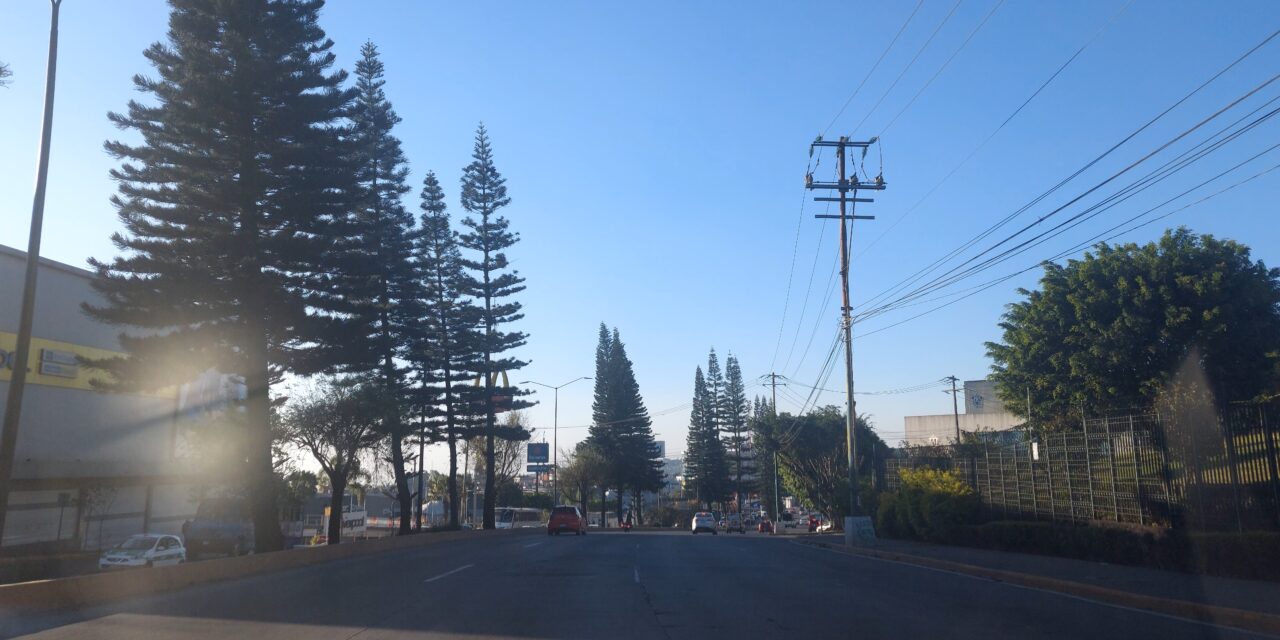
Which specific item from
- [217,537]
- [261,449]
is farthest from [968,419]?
[261,449]

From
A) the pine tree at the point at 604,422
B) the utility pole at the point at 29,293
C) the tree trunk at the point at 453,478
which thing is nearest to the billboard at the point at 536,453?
the pine tree at the point at 604,422

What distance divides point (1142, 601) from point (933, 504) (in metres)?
16.9

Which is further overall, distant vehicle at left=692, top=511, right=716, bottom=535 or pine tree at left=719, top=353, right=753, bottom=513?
pine tree at left=719, top=353, right=753, bottom=513

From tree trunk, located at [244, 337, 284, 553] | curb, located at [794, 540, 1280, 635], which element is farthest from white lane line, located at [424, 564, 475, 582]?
curb, located at [794, 540, 1280, 635]

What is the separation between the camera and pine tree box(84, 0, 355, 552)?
88.3ft

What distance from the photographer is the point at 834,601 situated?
13148 mm

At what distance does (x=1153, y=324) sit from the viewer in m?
30.7

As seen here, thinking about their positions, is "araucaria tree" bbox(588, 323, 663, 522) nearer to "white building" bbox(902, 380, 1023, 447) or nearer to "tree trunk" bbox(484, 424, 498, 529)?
"white building" bbox(902, 380, 1023, 447)

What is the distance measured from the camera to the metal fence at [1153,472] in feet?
53.8

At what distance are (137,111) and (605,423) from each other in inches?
2243

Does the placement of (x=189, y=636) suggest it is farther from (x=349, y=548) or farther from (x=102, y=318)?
(x=102, y=318)

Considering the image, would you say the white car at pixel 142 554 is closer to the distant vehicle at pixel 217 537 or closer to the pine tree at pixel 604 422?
the distant vehicle at pixel 217 537

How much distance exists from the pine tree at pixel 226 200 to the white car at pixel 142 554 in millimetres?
3023

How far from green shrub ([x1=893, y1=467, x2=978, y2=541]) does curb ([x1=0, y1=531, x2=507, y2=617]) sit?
18.0 meters
